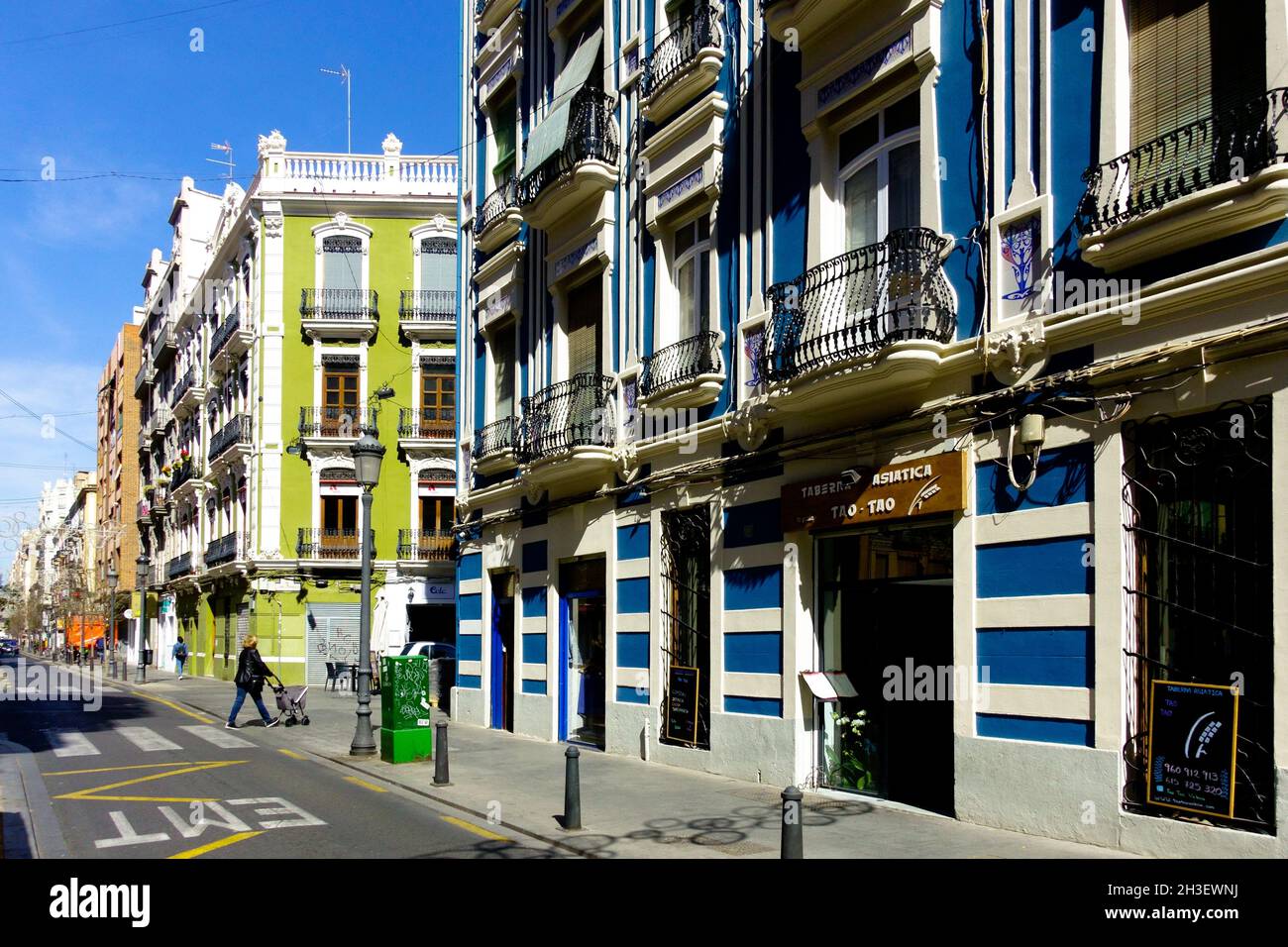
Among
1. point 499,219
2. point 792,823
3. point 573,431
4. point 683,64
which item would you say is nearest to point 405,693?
point 573,431

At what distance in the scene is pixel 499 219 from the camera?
2012 cm

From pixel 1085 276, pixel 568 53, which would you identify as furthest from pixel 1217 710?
pixel 568 53

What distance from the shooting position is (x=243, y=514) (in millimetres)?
39562

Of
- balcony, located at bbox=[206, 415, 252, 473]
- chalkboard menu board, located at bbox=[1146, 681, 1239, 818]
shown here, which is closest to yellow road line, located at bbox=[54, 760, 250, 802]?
chalkboard menu board, located at bbox=[1146, 681, 1239, 818]

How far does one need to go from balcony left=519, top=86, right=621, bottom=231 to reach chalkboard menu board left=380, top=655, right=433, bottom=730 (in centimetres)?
719

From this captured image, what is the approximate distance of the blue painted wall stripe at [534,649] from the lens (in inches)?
741

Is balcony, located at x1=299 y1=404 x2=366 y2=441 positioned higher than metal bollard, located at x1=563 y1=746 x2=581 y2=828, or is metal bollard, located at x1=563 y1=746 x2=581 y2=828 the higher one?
balcony, located at x1=299 y1=404 x2=366 y2=441

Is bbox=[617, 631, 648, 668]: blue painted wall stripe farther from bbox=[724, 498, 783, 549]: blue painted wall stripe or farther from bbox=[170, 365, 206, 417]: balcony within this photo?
bbox=[170, 365, 206, 417]: balcony

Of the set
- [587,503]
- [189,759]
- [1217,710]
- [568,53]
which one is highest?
[568,53]

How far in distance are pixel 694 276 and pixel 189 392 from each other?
38.7 m

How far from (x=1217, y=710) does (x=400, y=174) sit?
3401 cm

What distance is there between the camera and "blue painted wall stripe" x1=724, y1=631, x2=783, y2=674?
13016 millimetres

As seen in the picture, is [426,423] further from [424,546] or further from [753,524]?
[753,524]
